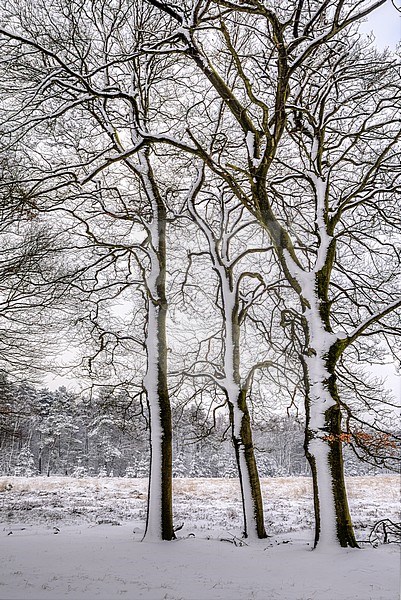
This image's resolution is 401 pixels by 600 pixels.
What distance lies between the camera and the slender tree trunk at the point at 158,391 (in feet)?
28.6

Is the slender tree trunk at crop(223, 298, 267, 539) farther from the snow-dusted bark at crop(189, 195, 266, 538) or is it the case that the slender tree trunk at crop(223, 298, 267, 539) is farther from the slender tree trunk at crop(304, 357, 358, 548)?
the slender tree trunk at crop(304, 357, 358, 548)

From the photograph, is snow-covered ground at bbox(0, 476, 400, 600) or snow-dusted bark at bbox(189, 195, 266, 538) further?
snow-dusted bark at bbox(189, 195, 266, 538)

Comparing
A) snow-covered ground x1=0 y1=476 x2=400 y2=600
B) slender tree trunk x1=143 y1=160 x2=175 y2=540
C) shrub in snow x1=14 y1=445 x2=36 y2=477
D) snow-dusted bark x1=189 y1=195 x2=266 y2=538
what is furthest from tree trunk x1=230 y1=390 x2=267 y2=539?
shrub in snow x1=14 y1=445 x2=36 y2=477

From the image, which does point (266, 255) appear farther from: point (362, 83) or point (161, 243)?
point (362, 83)

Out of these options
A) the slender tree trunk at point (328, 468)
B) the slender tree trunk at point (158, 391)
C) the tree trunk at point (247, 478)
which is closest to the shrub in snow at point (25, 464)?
the slender tree trunk at point (158, 391)

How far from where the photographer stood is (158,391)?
929cm

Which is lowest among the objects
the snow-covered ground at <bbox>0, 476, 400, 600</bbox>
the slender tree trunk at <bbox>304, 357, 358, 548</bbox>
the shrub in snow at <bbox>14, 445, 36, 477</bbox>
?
the shrub in snow at <bbox>14, 445, 36, 477</bbox>

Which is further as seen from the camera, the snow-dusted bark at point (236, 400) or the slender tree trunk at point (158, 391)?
the snow-dusted bark at point (236, 400)

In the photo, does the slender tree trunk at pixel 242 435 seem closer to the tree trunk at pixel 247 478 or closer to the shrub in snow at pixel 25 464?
the tree trunk at pixel 247 478

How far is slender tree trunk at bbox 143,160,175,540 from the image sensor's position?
872cm

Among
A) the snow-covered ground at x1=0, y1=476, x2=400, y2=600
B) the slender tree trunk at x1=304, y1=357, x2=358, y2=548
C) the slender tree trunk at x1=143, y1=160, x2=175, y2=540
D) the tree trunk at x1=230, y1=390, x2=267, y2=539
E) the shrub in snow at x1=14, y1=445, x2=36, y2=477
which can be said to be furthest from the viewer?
the shrub in snow at x1=14, y1=445, x2=36, y2=477

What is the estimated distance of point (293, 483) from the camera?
27812 millimetres

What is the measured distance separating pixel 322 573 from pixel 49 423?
41.9m

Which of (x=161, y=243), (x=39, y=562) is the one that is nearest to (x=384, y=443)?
(x=39, y=562)
